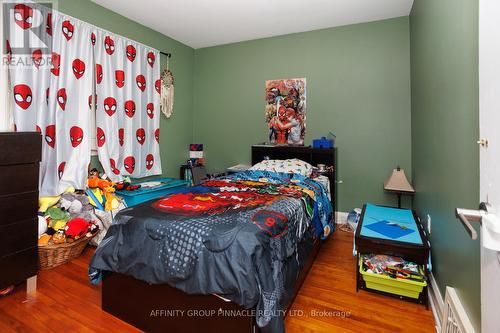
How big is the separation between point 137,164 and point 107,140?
1.68ft

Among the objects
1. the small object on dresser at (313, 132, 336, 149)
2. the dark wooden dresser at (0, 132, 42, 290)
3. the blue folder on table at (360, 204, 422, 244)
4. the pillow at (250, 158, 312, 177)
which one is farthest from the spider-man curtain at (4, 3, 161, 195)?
the blue folder on table at (360, 204, 422, 244)

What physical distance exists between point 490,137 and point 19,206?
2539mm

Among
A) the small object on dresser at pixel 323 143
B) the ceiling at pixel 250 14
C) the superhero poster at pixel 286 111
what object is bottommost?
the small object on dresser at pixel 323 143

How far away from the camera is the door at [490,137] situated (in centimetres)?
70

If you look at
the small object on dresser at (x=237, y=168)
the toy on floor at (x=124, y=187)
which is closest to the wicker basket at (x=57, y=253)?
the toy on floor at (x=124, y=187)

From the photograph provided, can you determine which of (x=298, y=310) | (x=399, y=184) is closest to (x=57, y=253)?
(x=298, y=310)

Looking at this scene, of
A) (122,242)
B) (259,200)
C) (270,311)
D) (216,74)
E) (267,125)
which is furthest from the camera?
(216,74)

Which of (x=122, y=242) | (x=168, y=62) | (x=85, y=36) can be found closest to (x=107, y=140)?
(x=85, y=36)

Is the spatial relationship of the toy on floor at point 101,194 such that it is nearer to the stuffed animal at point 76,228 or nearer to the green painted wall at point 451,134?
the stuffed animal at point 76,228

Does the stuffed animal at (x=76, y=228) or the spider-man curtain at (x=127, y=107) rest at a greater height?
the spider-man curtain at (x=127, y=107)

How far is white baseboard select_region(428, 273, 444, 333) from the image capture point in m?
1.66

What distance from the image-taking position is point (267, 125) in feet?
13.0

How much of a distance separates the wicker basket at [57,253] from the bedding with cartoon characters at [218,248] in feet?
2.87

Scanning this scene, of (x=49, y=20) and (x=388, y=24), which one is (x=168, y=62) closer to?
(x=49, y=20)
